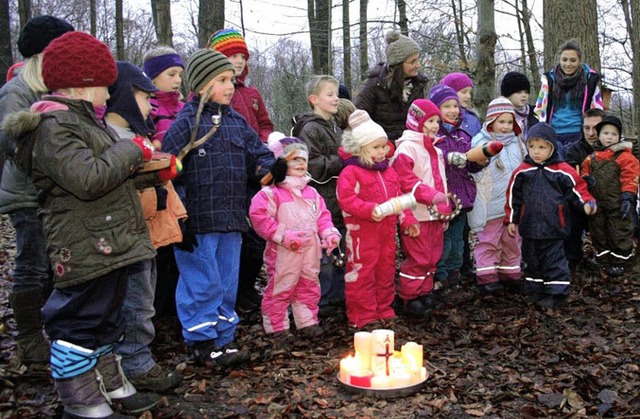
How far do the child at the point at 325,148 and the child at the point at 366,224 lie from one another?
32 centimetres

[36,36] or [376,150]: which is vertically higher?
[36,36]

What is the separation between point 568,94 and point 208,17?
567 centimetres

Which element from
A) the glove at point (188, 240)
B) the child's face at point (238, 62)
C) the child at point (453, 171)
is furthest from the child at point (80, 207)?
the child at point (453, 171)

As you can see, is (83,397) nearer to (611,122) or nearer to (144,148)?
(144,148)

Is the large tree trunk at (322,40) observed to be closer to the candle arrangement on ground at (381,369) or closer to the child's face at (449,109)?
the child's face at (449,109)

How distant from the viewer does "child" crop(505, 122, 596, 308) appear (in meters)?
6.40

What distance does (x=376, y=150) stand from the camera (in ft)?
18.8

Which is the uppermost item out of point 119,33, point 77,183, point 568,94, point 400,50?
point 119,33

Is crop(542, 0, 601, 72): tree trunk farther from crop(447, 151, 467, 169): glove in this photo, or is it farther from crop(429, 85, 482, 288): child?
crop(447, 151, 467, 169): glove

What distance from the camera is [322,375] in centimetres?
476

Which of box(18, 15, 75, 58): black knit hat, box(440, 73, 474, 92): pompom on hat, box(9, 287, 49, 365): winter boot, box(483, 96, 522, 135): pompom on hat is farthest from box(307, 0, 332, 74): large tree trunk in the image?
box(9, 287, 49, 365): winter boot

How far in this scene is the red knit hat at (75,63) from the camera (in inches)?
145

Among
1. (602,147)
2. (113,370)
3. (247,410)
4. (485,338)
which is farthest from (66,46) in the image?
(602,147)

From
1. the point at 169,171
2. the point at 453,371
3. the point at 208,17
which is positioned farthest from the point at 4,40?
the point at 453,371
